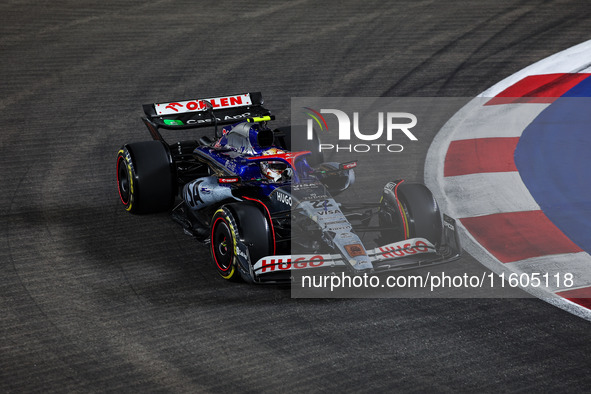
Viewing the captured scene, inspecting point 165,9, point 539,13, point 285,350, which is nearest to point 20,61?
point 165,9

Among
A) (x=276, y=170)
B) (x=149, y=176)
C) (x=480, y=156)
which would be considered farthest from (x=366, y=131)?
(x=149, y=176)

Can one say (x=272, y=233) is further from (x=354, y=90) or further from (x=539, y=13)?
(x=539, y=13)

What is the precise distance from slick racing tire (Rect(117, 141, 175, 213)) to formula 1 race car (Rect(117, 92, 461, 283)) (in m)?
0.01

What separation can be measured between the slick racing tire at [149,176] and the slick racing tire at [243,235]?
4.43 ft

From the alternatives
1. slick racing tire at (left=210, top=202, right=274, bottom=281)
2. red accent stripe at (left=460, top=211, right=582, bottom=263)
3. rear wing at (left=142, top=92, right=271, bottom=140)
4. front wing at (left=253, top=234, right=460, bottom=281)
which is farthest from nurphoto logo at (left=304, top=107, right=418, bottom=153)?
front wing at (left=253, top=234, right=460, bottom=281)

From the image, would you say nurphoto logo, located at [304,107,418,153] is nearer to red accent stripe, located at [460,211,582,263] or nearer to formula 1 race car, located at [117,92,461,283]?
formula 1 race car, located at [117,92,461,283]

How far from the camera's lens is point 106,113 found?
36.7 feet

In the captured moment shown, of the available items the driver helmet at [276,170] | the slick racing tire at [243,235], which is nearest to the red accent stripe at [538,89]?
the driver helmet at [276,170]

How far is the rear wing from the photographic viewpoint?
28.4 ft

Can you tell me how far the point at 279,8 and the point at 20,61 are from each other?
195 inches

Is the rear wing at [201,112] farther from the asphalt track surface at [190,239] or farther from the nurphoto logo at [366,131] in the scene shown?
the nurphoto logo at [366,131]

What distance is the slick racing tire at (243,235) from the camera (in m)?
6.54

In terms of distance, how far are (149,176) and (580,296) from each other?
14.1 feet

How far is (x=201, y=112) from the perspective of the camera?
887 centimetres
